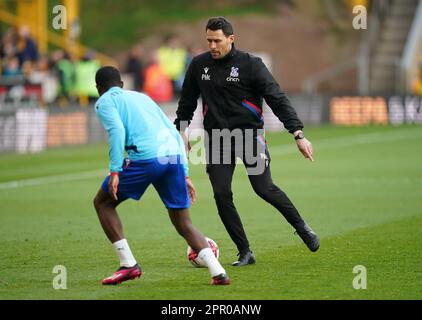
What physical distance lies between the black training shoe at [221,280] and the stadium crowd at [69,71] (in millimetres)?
20511

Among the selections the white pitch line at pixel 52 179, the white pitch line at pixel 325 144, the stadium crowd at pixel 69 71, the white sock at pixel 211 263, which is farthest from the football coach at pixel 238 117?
the stadium crowd at pixel 69 71

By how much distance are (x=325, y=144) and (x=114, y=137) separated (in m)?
19.4

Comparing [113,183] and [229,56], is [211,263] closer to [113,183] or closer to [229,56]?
[113,183]

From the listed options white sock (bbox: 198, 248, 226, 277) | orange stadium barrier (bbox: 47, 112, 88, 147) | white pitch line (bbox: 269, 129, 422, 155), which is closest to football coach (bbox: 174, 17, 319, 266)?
white sock (bbox: 198, 248, 226, 277)

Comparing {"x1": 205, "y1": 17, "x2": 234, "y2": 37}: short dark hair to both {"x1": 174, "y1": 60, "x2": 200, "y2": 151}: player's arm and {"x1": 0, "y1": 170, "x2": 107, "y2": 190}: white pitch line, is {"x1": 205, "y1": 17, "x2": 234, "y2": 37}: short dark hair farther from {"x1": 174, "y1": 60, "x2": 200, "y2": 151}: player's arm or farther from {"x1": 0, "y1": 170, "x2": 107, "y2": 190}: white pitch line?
{"x1": 0, "y1": 170, "x2": 107, "y2": 190}: white pitch line

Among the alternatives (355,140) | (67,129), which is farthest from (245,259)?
(355,140)

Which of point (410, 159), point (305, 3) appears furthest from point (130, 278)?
point (305, 3)

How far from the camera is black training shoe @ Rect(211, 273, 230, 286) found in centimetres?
1002

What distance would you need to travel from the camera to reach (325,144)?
1140 inches

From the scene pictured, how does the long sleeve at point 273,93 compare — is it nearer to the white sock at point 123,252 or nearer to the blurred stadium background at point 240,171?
the blurred stadium background at point 240,171

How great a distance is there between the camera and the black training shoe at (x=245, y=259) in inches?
446

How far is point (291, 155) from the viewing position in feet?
86.8
